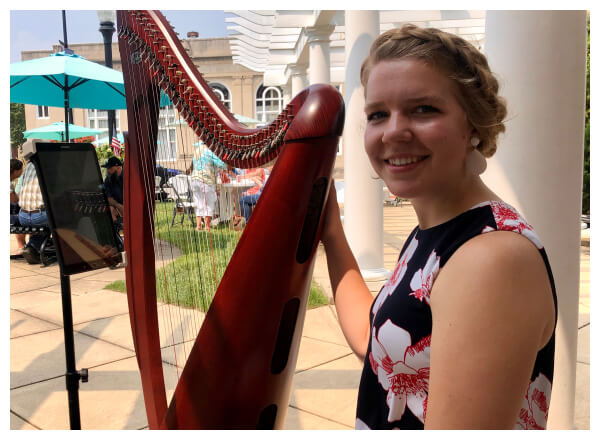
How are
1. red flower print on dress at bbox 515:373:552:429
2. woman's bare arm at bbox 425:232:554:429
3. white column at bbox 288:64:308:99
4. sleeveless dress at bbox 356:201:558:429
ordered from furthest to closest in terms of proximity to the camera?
white column at bbox 288:64:308:99 < red flower print on dress at bbox 515:373:552:429 < sleeveless dress at bbox 356:201:558:429 < woman's bare arm at bbox 425:232:554:429

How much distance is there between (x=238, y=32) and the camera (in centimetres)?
1145

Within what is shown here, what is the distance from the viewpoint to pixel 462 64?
43.0 inches

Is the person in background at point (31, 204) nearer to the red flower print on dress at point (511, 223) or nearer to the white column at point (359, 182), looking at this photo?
the white column at point (359, 182)

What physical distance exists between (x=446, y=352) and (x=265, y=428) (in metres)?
0.88

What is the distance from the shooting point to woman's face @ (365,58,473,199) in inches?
42.4

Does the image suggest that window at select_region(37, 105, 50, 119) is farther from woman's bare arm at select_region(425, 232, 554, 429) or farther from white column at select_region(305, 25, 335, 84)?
woman's bare arm at select_region(425, 232, 554, 429)

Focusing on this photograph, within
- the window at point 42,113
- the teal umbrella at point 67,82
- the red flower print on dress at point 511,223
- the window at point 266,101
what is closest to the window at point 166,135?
the red flower print on dress at point 511,223

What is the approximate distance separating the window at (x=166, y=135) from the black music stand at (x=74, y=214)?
364 mm

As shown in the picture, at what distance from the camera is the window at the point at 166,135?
2.09m

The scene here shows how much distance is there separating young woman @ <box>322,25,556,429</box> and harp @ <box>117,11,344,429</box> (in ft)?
0.92

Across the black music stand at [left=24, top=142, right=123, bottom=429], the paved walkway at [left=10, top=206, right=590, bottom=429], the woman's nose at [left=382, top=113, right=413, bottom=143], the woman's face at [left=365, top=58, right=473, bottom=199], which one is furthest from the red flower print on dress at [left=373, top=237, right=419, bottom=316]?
→ the black music stand at [left=24, top=142, right=123, bottom=429]

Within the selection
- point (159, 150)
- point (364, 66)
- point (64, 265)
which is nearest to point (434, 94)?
point (364, 66)

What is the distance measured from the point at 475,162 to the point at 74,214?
1722mm
